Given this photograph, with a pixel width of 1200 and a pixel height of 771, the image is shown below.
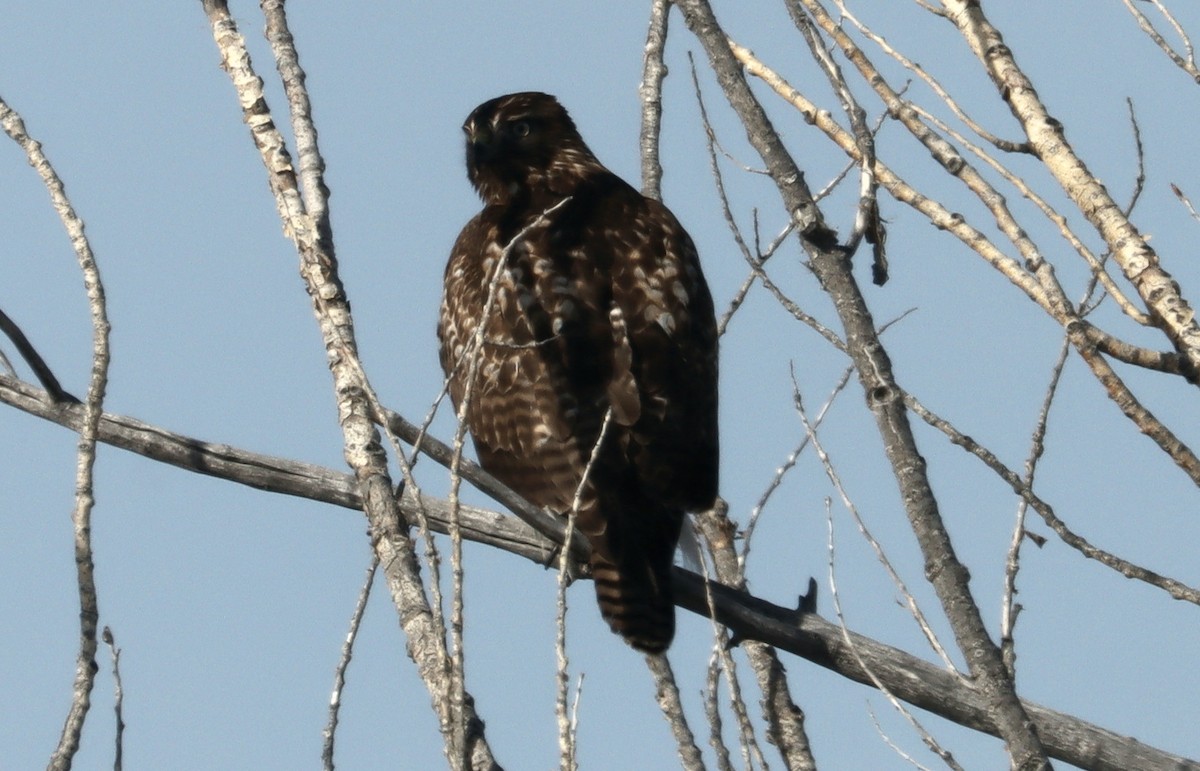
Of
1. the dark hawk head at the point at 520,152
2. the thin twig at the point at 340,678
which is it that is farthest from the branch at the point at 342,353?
the dark hawk head at the point at 520,152

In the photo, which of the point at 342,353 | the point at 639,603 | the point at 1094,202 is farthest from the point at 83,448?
the point at 1094,202

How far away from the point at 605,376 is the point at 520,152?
1.96 meters

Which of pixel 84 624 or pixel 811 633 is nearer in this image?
pixel 84 624

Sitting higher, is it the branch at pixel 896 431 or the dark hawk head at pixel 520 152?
the dark hawk head at pixel 520 152

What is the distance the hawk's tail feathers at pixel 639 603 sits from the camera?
4.77m

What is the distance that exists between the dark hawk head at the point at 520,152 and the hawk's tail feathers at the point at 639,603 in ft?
7.47

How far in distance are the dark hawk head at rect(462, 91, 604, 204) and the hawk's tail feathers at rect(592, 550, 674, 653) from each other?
2.28m

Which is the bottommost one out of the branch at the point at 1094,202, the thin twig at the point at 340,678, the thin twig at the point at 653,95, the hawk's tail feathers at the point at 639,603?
the thin twig at the point at 340,678

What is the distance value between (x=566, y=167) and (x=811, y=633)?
2973mm

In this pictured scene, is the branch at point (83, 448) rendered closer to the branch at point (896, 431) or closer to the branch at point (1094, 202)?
the branch at point (896, 431)

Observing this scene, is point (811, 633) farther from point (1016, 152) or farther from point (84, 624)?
point (84, 624)

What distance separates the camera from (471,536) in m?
4.62

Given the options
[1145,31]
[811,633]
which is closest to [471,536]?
[811,633]

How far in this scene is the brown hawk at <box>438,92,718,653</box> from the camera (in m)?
4.97
